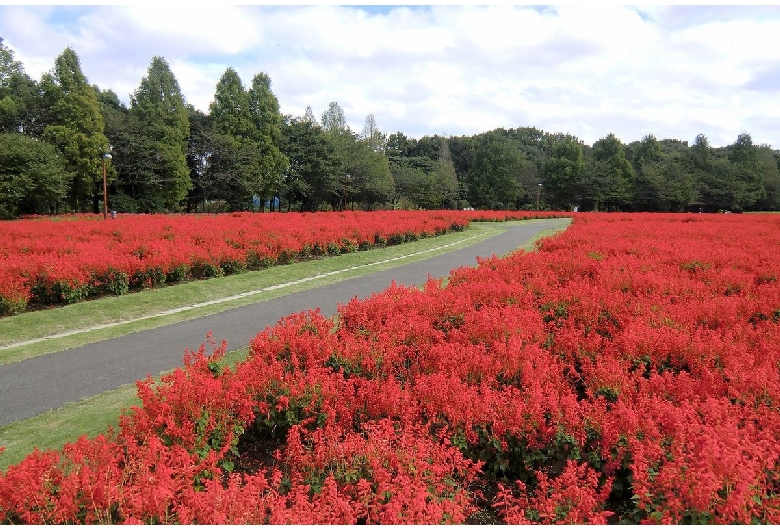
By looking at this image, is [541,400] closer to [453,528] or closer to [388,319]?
[453,528]

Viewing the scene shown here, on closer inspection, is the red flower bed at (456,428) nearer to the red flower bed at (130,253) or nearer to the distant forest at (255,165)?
the red flower bed at (130,253)

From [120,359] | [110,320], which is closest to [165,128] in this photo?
[110,320]

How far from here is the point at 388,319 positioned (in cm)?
562

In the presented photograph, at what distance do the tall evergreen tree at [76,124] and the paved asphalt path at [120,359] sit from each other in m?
32.8

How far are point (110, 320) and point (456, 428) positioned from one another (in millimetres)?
7301

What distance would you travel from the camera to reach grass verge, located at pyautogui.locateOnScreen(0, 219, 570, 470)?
13.8ft

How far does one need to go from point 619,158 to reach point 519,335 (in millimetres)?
69938

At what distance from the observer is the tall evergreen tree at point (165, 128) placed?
127 ft

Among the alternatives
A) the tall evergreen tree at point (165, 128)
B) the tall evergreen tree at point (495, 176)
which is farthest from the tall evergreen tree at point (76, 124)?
the tall evergreen tree at point (495, 176)

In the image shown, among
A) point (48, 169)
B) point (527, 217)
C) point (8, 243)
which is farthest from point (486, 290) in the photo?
point (527, 217)

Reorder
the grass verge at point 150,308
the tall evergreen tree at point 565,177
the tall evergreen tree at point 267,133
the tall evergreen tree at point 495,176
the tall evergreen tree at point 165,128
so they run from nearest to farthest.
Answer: the grass verge at point 150,308 < the tall evergreen tree at point 165,128 < the tall evergreen tree at point 267,133 < the tall evergreen tree at point 565,177 < the tall evergreen tree at point 495,176

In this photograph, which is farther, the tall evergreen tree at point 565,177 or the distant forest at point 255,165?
the tall evergreen tree at point 565,177

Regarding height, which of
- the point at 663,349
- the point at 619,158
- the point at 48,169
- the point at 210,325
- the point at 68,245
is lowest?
the point at 210,325

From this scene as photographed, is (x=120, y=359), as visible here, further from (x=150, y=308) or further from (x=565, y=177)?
(x=565, y=177)
